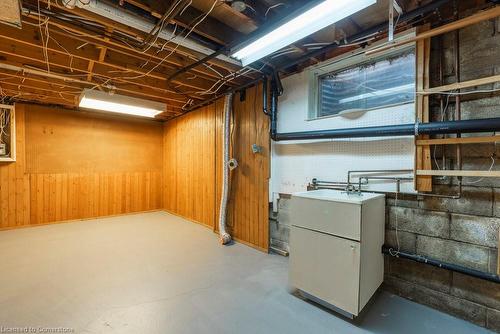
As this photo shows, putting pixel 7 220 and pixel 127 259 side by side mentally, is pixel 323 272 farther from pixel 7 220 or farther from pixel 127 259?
pixel 7 220

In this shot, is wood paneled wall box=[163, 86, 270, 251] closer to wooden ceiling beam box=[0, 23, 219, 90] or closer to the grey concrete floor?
the grey concrete floor

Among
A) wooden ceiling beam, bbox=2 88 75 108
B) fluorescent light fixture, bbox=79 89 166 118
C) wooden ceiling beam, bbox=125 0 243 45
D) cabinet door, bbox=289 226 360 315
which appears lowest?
cabinet door, bbox=289 226 360 315

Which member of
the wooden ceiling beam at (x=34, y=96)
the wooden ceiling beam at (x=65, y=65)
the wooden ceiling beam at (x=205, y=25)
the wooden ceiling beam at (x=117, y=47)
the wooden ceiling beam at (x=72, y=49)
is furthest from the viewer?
the wooden ceiling beam at (x=34, y=96)

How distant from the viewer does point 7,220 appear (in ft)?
14.2

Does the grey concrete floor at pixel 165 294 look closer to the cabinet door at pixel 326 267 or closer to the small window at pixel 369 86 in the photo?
the cabinet door at pixel 326 267

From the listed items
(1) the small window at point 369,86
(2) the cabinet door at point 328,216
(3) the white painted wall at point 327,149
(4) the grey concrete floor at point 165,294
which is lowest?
(4) the grey concrete floor at point 165,294

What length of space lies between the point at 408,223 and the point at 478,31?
162 cm

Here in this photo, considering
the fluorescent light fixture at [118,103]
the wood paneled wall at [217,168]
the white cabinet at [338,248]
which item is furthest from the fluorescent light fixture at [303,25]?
the fluorescent light fixture at [118,103]

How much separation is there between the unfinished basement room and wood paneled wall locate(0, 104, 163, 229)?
916 mm

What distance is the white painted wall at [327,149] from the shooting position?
2.21 meters

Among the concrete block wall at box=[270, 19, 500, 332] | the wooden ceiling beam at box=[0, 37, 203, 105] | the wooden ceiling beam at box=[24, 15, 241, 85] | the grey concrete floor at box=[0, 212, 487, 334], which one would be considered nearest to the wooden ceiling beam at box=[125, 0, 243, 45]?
the wooden ceiling beam at box=[24, 15, 241, 85]

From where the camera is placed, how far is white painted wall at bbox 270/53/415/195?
2.21 m

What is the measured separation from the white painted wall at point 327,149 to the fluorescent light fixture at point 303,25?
84 cm

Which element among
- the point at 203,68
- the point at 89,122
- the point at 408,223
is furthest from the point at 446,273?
the point at 89,122
